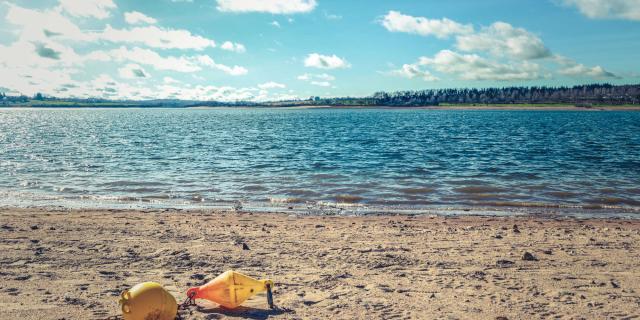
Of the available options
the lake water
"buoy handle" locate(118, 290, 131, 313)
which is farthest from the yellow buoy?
the lake water

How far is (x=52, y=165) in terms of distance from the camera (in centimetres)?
2555

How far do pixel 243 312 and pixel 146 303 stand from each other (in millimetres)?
1392

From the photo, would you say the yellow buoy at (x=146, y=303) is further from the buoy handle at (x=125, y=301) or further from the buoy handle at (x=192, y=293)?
the buoy handle at (x=192, y=293)

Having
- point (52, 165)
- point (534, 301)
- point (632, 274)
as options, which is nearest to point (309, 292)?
point (534, 301)

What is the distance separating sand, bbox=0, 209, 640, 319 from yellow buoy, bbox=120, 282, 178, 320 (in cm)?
56

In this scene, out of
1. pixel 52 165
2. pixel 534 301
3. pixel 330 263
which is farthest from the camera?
pixel 52 165

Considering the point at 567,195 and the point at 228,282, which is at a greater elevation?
the point at 228,282

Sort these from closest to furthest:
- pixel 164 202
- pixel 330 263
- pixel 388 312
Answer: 1. pixel 388 312
2. pixel 330 263
3. pixel 164 202

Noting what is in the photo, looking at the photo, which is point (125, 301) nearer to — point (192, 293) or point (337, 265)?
point (192, 293)

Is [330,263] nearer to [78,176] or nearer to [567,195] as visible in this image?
[567,195]

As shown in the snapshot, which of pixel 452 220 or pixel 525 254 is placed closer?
pixel 525 254

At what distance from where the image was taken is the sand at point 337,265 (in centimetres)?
638

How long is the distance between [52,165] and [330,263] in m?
23.3

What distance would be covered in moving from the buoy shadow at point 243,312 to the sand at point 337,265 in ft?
0.09
